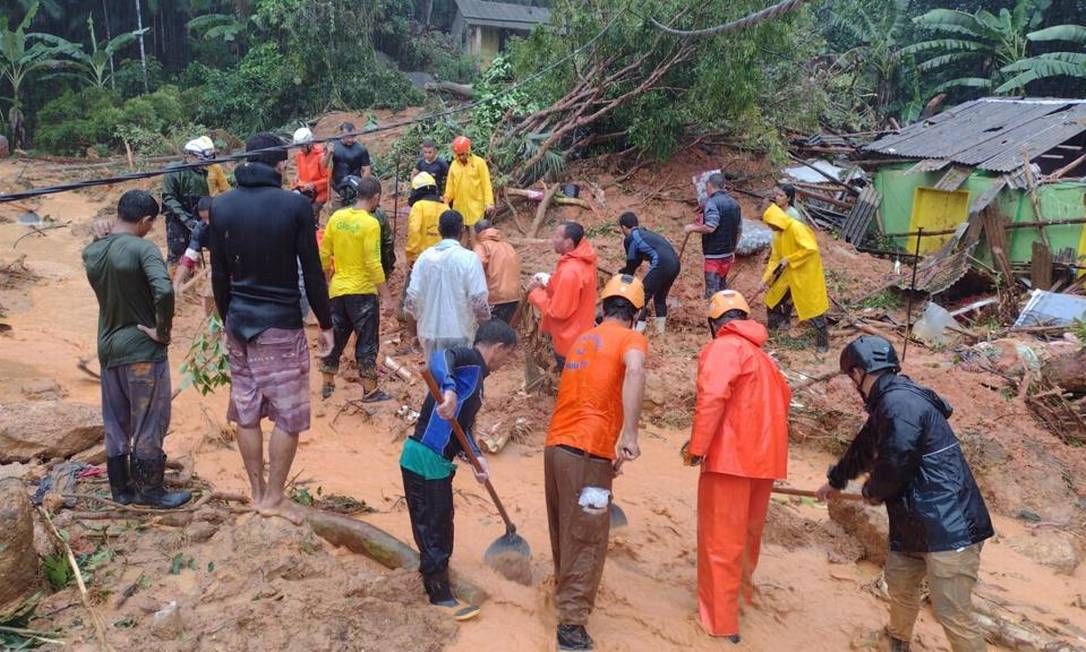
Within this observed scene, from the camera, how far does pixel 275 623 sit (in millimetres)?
3562

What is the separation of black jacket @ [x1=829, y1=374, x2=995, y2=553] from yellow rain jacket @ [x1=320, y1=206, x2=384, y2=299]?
162 inches

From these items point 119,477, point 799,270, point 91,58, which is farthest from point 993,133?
point 91,58

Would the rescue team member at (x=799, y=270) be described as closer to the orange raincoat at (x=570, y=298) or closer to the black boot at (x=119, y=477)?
the orange raincoat at (x=570, y=298)

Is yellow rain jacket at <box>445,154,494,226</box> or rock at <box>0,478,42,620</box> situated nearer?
rock at <box>0,478,42,620</box>

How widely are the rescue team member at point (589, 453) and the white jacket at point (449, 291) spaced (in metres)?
2.16

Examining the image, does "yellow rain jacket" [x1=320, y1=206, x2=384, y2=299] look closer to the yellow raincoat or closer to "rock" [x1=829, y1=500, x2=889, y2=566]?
"rock" [x1=829, y1=500, x2=889, y2=566]

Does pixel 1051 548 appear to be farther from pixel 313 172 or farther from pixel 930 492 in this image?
pixel 313 172

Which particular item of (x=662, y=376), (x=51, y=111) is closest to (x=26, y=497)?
(x=662, y=376)

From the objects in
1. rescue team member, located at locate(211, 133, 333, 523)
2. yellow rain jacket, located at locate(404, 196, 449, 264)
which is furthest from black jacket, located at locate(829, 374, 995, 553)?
yellow rain jacket, located at locate(404, 196, 449, 264)

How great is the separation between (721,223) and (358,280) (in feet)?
13.5

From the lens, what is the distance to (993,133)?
1373 cm

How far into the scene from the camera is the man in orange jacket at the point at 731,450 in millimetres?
4062

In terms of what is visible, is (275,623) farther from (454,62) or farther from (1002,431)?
(454,62)

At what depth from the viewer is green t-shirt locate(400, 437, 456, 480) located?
385cm
